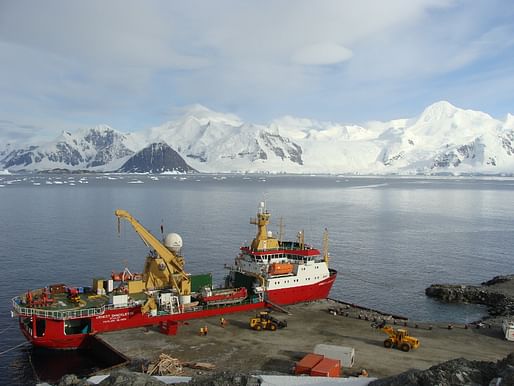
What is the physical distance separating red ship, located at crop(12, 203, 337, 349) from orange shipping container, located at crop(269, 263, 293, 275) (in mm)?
25

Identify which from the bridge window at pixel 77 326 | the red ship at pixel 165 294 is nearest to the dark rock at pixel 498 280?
the red ship at pixel 165 294

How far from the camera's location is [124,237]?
8125 cm

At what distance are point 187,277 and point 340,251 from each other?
1422 inches

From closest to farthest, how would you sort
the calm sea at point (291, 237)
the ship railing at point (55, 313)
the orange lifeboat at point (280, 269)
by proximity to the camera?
the ship railing at point (55, 313), the orange lifeboat at point (280, 269), the calm sea at point (291, 237)

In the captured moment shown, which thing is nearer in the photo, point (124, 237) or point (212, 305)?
point (212, 305)

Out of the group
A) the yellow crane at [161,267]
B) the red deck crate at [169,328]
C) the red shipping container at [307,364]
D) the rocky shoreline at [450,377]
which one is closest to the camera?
the rocky shoreline at [450,377]

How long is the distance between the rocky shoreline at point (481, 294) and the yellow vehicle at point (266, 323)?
2203 cm

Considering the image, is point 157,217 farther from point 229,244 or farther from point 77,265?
point 77,265

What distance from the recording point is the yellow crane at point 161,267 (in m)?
37.9

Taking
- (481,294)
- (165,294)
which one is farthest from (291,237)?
(165,294)

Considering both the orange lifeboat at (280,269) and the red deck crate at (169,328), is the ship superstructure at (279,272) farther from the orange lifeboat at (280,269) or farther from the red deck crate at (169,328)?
the red deck crate at (169,328)

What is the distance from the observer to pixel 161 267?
37875 mm

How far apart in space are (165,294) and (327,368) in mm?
16022

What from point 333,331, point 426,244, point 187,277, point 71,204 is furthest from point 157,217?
point 333,331
